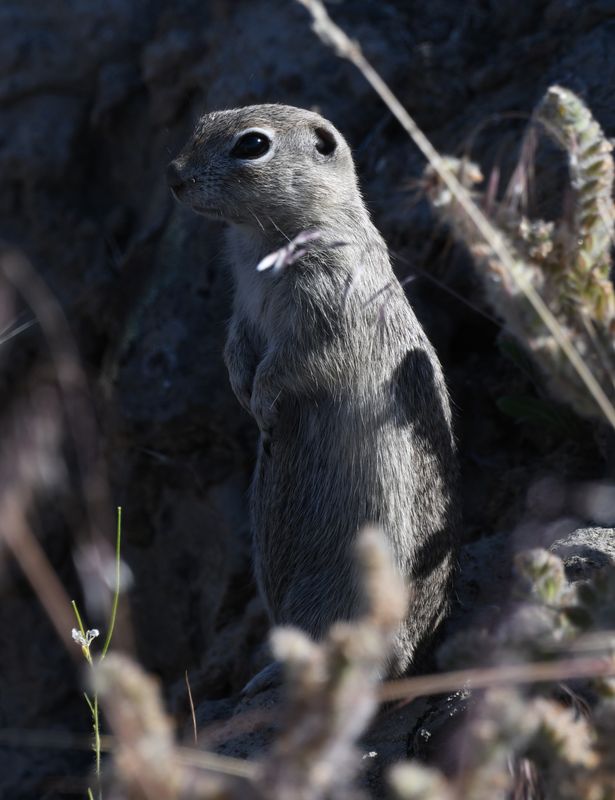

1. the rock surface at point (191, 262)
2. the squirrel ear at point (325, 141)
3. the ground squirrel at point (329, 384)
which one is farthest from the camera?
the rock surface at point (191, 262)

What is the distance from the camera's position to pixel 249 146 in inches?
143

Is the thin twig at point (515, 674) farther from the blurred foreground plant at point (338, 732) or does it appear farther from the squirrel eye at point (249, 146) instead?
the squirrel eye at point (249, 146)

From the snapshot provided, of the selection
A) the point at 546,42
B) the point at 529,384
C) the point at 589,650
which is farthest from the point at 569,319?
the point at 546,42

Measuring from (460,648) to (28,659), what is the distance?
4371 millimetres

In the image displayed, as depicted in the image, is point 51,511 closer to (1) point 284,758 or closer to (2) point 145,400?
(2) point 145,400

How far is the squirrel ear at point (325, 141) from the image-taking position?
3764 millimetres

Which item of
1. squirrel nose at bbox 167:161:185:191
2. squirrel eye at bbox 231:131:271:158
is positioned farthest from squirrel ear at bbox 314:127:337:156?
squirrel nose at bbox 167:161:185:191

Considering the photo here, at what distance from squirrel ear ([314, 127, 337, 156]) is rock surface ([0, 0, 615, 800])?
0.71 meters

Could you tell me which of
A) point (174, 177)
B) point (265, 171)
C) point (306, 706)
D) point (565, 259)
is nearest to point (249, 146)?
point (265, 171)

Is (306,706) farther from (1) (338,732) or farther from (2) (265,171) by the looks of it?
(2) (265,171)

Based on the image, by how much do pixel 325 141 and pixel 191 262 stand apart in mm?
1732

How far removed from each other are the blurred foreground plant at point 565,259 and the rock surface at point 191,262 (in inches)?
63.3

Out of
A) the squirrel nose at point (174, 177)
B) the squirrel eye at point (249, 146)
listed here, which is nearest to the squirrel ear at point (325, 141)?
the squirrel eye at point (249, 146)

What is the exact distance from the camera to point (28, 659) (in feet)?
18.9
